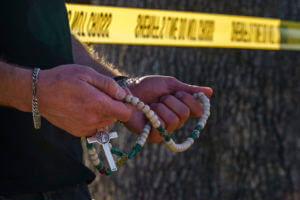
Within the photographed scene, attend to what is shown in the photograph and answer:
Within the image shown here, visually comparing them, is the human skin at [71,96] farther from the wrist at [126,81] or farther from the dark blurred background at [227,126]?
the dark blurred background at [227,126]

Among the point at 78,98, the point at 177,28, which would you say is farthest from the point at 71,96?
the point at 177,28

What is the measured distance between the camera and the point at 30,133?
1.61 metres

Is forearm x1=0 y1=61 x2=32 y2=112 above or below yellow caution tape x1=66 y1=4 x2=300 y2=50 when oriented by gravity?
above

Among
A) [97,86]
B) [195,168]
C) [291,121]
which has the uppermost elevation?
[97,86]

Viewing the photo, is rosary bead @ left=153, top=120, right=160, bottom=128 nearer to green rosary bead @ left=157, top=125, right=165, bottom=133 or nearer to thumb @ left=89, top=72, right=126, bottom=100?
green rosary bead @ left=157, top=125, right=165, bottom=133

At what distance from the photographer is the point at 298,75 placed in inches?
168

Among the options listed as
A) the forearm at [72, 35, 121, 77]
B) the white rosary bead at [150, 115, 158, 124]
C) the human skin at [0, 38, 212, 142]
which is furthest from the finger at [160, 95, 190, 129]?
the forearm at [72, 35, 121, 77]

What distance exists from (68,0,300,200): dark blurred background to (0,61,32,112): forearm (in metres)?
2.20

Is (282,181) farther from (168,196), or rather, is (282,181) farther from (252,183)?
(168,196)

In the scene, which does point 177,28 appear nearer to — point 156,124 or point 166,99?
point 166,99

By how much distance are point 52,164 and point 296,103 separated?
3137mm

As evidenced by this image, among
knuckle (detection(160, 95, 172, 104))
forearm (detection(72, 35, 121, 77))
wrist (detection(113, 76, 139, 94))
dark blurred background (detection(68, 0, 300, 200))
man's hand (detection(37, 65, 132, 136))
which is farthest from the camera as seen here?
dark blurred background (detection(68, 0, 300, 200))

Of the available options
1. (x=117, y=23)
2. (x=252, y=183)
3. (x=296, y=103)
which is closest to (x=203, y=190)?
(x=252, y=183)

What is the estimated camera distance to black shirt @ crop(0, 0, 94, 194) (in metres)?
1.58
